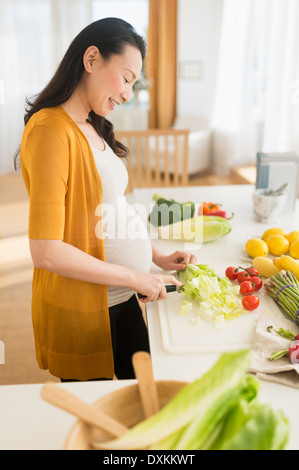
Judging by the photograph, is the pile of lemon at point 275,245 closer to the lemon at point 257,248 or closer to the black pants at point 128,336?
the lemon at point 257,248

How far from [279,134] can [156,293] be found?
3704mm

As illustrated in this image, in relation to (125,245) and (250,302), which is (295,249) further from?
(125,245)

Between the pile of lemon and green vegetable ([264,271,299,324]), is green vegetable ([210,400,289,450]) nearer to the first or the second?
green vegetable ([264,271,299,324])

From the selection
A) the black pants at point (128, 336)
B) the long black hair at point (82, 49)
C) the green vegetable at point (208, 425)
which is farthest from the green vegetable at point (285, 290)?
the long black hair at point (82, 49)

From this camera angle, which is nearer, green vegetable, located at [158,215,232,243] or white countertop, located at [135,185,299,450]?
white countertop, located at [135,185,299,450]

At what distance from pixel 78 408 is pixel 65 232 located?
0.59 meters

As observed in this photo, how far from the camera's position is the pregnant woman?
945 millimetres

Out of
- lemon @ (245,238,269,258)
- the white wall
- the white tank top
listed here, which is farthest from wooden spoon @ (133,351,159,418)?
the white wall

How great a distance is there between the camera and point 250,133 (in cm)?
521

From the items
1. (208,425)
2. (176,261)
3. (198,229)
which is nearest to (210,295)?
(176,261)

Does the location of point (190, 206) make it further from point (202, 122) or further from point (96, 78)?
→ point (202, 122)

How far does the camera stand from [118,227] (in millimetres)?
1141

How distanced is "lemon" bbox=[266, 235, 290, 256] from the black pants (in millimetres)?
491

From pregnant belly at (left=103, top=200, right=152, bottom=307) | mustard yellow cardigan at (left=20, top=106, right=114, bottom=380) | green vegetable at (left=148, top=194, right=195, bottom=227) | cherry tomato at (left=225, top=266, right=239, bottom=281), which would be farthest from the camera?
green vegetable at (left=148, top=194, right=195, bottom=227)
